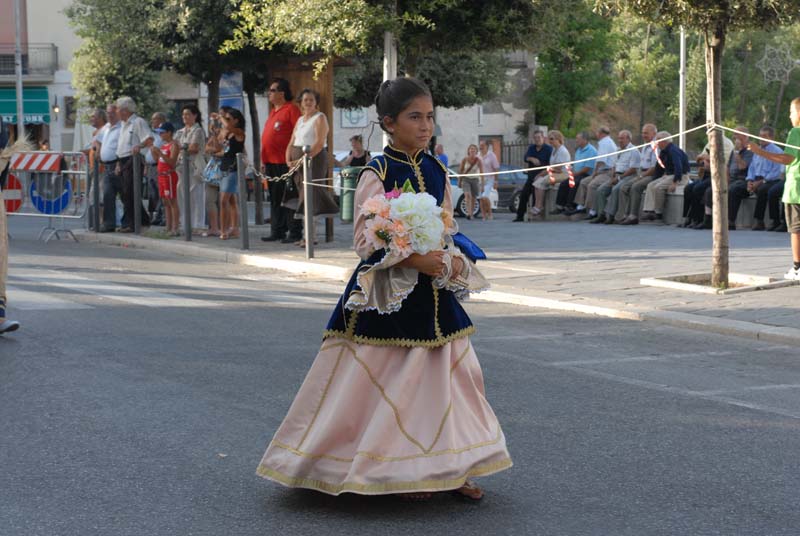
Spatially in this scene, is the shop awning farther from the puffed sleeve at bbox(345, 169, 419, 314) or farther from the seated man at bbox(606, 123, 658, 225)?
the puffed sleeve at bbox(345, 169, 419, 314)

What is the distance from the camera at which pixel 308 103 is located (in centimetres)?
1539

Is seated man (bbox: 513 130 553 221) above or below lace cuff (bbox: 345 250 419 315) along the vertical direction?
above

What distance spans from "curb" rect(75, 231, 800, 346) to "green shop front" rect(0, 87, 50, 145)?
123 feet

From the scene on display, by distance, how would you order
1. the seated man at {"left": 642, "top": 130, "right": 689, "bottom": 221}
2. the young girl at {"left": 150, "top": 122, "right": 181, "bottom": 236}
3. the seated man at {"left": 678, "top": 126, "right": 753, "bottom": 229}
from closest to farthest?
the young girl at {"left": 150, "top": 122, "right": 181, "bottom": 236}
the seated man at {"left": 678, "top": 126, "right": 753, "bottom": 229}
the seated man at {"left": 642, "top": 130, "right": 689, "bottom": 221}

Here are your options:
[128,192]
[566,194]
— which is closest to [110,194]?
[128,192]

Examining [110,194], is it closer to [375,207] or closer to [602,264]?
[602,264]

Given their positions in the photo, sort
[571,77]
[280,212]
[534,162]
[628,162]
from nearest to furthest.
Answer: [280,212] < [628,162] < [534,162] < [571,77]

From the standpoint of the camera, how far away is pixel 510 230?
63.2ft

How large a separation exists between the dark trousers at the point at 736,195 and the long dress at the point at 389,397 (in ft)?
48.0

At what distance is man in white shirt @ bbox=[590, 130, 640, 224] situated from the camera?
811 inches

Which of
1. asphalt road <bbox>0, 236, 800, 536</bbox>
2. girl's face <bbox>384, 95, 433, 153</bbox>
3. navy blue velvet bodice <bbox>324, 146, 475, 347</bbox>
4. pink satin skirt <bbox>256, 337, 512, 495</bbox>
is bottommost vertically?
asphalt road <bbox>0, 236, 800, 536</bbox>

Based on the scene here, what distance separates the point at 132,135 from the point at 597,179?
26.0ft

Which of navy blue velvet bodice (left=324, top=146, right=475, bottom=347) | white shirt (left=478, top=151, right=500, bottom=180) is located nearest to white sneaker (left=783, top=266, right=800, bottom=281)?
navy blue velvet bodice (left=324, top=146, right=475, bottom=347)

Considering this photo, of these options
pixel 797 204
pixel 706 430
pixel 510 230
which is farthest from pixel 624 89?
pixel 706 430
